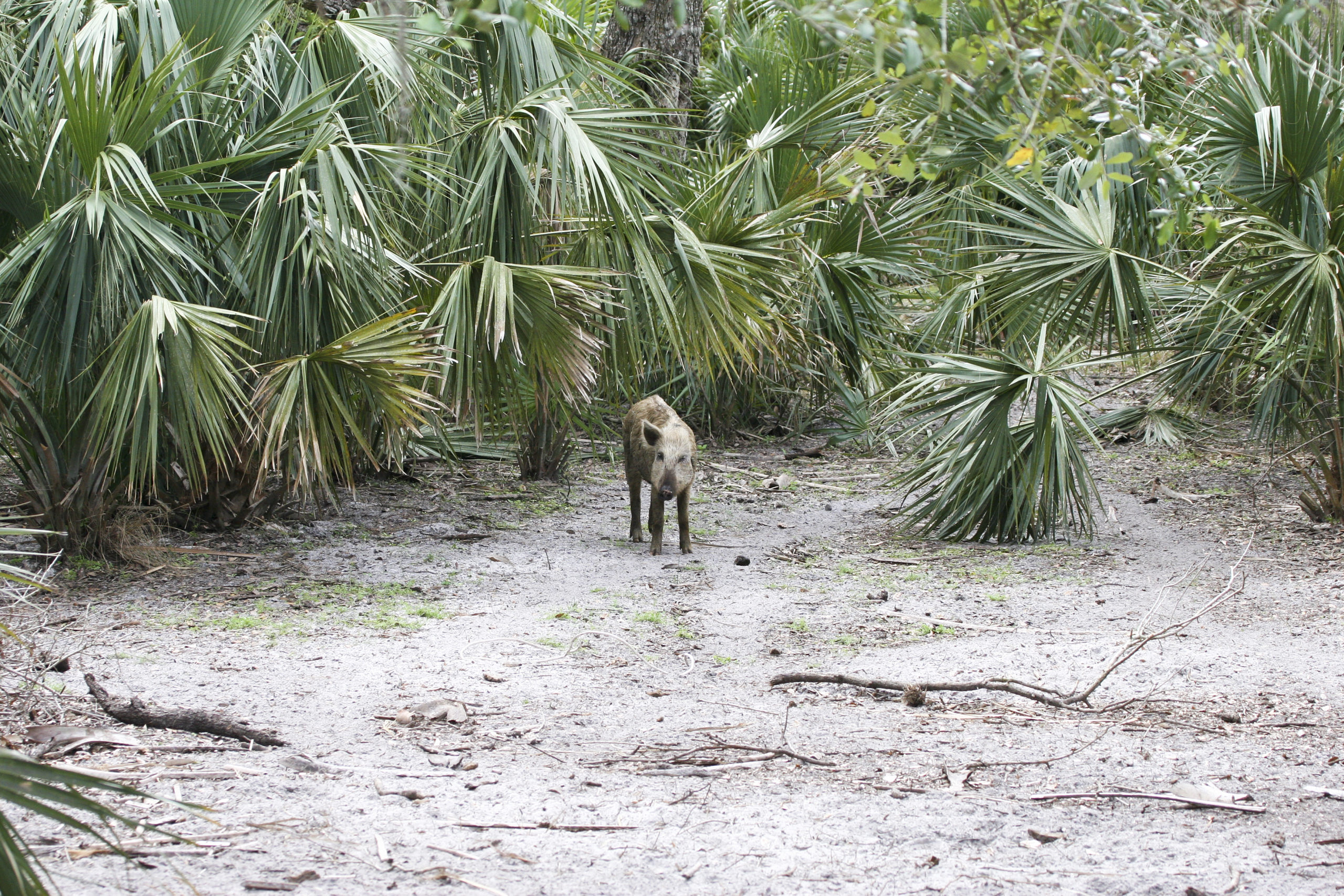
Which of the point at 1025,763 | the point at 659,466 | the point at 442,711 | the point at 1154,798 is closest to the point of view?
the point at 1154,798

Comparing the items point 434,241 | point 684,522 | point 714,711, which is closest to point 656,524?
point 684,522

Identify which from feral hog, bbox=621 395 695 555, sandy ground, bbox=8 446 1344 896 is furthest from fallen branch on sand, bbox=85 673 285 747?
feral hog, bbox=621 395 695 555

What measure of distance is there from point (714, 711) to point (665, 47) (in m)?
8.10

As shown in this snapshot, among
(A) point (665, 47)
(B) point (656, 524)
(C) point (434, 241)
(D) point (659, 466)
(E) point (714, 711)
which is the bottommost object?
(E) point (714, 711)

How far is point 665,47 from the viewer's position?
11180 millimetres

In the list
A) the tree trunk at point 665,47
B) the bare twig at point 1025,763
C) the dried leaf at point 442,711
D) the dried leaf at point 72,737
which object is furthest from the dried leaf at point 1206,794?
the tree trunk at point 665,47

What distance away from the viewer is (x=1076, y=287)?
7.39 metres

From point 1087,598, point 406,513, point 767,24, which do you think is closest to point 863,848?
point 1087,598

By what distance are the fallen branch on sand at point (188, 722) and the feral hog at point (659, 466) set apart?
3.87 metres

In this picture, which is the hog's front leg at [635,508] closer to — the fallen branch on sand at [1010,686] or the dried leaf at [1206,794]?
the fallen branch on sand at [1010,686]

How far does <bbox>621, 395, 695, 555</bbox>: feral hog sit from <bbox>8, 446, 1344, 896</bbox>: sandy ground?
26cm

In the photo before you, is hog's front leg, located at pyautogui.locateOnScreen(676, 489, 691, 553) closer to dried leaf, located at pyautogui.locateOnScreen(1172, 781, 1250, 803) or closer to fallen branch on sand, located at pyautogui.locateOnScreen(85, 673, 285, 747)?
fallen branch on sand, located at pyautogui.locateOnScreen(85, 673, 285, 747)

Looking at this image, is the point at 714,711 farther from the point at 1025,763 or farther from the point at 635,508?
the point at 635,508

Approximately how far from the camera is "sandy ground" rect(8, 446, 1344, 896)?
10.6 feet
